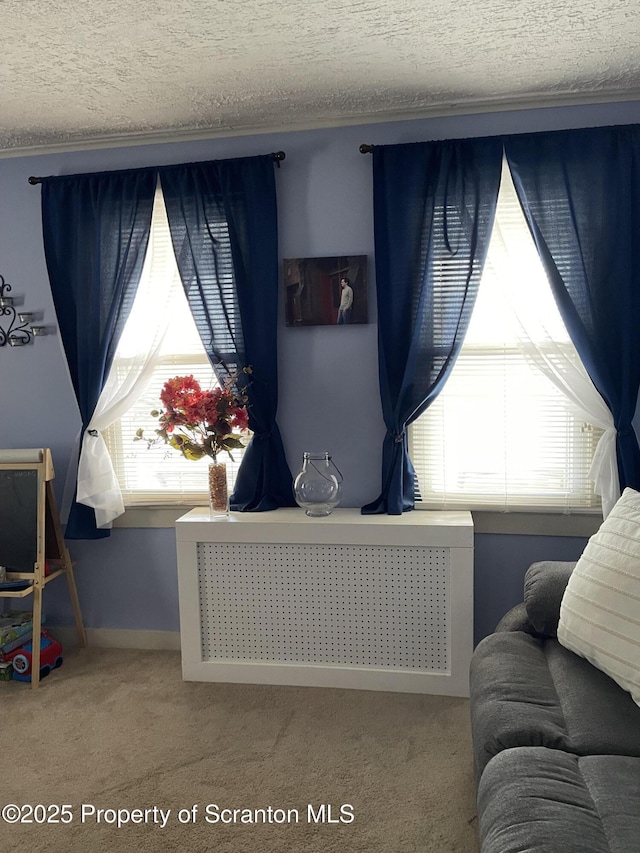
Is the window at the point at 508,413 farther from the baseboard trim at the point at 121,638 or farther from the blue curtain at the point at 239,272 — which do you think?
the baseboard trim at the point at 121,638

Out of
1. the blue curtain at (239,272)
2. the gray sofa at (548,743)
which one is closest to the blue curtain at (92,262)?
the blue curtain at (239,272)

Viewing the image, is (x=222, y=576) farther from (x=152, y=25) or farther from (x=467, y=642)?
(x=152, y=25)

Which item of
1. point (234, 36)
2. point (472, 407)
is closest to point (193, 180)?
point (234, 36)

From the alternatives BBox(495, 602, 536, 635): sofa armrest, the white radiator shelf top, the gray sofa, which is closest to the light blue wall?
the white radiator shelf top

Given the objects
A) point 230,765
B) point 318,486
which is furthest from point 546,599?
point 230,765

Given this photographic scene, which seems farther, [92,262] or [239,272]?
[92,262]

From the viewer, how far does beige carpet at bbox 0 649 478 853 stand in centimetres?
219

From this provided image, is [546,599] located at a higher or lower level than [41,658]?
higher

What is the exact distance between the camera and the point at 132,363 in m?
3.41

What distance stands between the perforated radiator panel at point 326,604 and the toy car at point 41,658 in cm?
76

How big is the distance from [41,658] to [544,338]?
103 inches

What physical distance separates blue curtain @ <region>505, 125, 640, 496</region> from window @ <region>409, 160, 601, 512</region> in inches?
3.9

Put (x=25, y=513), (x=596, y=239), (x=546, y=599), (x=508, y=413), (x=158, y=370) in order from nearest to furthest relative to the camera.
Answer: (x=546, y=599) → (x=596, y=239) → (x=508, y=413) → (x=25, y=513) → (x=158, y=370)

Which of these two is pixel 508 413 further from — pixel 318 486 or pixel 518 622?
pixel 518 622
